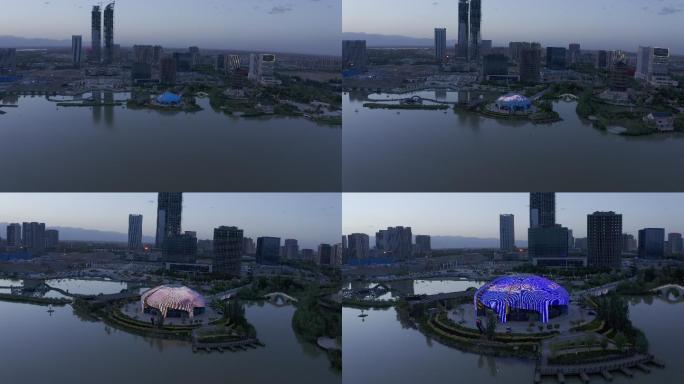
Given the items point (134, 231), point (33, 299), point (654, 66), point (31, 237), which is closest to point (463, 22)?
point (654, 66)

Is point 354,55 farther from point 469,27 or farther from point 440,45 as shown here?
point 469,27

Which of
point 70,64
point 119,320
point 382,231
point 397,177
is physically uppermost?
point 70,64

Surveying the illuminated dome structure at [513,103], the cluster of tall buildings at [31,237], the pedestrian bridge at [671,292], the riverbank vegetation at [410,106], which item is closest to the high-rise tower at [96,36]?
the cluster of tall buildings at [31,237]

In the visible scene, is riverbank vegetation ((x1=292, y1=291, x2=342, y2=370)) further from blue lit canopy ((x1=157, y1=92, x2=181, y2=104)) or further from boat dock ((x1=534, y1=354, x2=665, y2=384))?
blue lit canopy ((x1=157, y1=92, x2=181, y2=104))

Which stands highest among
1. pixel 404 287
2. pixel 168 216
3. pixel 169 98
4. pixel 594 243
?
pixel 169 98

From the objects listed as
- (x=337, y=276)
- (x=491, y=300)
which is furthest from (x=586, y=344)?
(x=337, y=276)

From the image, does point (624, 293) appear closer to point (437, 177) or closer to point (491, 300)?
Answer: point (491, 300)
